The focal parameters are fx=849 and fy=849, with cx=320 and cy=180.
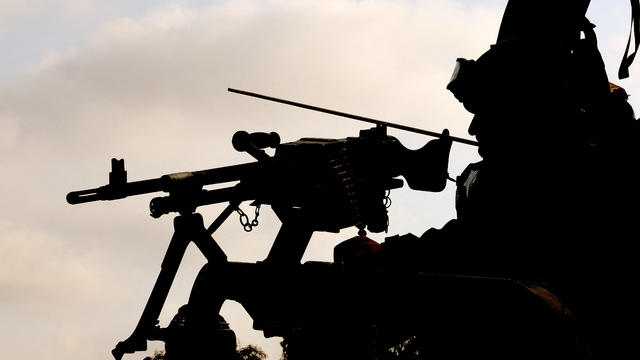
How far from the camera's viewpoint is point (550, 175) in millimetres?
5688

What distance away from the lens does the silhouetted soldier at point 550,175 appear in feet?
16.2

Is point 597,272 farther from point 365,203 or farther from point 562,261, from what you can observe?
point 365,203

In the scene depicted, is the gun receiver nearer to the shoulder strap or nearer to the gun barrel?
the gun barrel

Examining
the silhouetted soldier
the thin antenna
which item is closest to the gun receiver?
the thin antenna

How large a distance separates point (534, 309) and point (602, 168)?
2.88 metres

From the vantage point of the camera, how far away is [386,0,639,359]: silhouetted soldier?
195 inches

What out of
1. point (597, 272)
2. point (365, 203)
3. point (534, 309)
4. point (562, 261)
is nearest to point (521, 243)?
point (562, 261)

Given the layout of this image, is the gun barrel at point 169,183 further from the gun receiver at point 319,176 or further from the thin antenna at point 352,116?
the thin antenna at point 352,116

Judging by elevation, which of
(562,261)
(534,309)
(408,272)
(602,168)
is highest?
(602,168)

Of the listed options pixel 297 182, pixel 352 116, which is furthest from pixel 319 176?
pixel 352 116

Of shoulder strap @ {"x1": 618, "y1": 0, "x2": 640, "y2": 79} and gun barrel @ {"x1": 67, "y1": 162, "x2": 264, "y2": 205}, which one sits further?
gun barrel @ {"x1": 67, "y1": 162, "x2": 264, "y2": 205}

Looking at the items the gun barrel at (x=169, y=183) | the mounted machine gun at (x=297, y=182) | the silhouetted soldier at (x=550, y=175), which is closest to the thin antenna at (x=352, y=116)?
the mounted machine gun at (x=297, y=182)

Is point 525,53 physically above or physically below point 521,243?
above

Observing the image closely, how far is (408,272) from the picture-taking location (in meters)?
3.32
